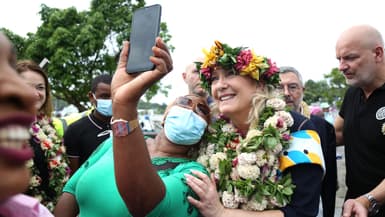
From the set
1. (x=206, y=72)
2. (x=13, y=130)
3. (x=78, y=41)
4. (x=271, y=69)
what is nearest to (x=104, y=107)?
(x=206, y=72)

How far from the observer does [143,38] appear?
67.7 inches

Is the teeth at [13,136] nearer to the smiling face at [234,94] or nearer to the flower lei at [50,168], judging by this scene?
the smiling face at [234,94]

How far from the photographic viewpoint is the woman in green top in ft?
5.41

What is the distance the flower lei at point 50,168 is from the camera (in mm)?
2902

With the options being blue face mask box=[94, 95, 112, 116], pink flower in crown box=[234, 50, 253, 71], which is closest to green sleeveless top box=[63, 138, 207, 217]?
pink flower in crown box=[234, 50, 253, 71]

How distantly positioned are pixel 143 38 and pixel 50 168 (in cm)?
176

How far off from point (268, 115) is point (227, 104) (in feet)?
0.85

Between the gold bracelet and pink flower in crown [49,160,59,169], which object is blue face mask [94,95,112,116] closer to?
pink flower in crown [49,160,59,169]

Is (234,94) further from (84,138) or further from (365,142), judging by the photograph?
(84,138)

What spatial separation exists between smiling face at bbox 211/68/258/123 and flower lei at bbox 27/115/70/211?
1.41m

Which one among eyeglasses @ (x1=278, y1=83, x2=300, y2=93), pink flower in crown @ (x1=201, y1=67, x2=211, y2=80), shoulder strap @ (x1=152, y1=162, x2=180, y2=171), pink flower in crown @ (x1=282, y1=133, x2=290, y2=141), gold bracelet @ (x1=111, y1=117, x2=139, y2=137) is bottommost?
shoulder strap @ (x1=152, y1=162, x2=180, y2=171)

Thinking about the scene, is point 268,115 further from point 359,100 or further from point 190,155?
point 359,100

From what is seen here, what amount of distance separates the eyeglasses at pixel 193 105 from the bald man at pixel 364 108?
1583 millimetres

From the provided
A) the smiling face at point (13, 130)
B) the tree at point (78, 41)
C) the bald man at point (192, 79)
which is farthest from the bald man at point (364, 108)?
the tree at point (78, 41)
